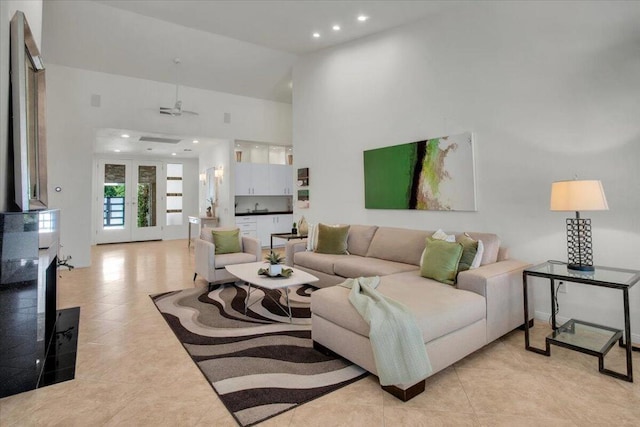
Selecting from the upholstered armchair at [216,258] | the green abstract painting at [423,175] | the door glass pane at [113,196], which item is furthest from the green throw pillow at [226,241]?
the door glass pane at [113,196]

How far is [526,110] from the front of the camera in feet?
10.8

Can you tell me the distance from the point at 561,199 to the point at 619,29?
159 cm

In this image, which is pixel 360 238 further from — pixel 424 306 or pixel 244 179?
pixel 244 179

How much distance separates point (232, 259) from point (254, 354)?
6.81 ft

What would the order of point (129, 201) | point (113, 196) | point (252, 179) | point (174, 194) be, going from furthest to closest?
1. point (174, 194)
2. point (129, 201)
3. point (113, 196)
4. point (252, 179)

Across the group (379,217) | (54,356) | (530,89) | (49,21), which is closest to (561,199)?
(530,89)

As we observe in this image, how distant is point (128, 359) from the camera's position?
8.09ft

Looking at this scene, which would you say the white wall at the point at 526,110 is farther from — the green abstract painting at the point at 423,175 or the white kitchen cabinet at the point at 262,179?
the white kitchen cabinet at the point at 262,179

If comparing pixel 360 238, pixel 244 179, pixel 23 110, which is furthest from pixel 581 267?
pixel 244 179

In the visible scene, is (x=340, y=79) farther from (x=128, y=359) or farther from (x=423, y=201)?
(x=128, y=359)

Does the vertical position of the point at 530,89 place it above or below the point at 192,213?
above

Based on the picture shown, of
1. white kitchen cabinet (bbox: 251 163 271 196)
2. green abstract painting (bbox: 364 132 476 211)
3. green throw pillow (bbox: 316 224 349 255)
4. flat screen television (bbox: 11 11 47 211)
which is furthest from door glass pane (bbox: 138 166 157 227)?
green abstract painting (bbox: 364 132 476 211)

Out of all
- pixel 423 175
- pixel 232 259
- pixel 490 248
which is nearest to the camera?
pixel 490 248

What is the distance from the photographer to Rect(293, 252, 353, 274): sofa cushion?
162 inches
